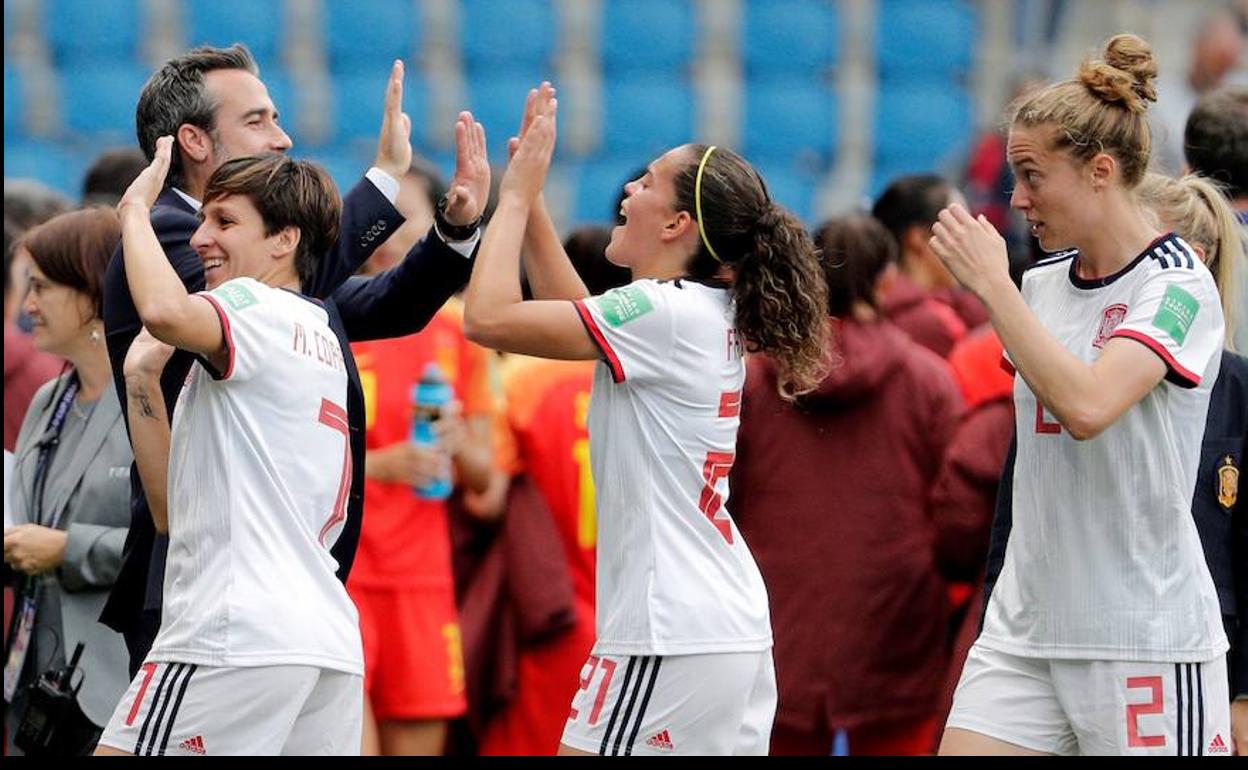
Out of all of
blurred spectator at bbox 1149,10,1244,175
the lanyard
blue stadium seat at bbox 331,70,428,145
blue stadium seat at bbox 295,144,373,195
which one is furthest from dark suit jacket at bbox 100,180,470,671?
blue stadium seat at bbox 331,70,428,145

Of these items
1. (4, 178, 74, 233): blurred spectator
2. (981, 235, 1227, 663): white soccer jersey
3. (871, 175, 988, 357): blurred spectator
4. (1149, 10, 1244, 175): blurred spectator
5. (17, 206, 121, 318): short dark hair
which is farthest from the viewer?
(1149, 10, 1244, 175): blurred spectator

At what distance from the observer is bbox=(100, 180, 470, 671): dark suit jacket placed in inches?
172

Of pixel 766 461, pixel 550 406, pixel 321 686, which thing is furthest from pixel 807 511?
pixel 321 686

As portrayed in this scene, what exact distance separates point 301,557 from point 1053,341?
157 cm

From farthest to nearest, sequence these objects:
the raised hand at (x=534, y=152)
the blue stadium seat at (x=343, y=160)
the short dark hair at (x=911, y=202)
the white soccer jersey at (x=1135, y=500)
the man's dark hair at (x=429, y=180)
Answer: the blue stadium seat at (x=343, y=160) → the short dark hair at (x=911, y=202) → the man's dark hair at (x=429, y=180) → the raised hand at (x=534, y=152) → the white soccer jersey at (x=1135, y=500)

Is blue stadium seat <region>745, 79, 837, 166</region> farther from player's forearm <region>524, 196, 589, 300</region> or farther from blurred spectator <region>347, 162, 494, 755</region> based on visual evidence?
player's forearm <region>524, 196, 589, 300</region>

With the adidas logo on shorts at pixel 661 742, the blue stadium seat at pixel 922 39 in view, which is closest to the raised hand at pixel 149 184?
the adidas logo on shorts at pixel 661 742

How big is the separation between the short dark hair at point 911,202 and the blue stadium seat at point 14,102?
25.6ft

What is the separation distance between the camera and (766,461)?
248 inches

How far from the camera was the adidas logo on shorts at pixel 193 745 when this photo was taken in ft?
12.9

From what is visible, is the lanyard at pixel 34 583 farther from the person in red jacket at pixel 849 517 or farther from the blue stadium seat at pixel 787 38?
the blue stadium seat at pixel 787 38

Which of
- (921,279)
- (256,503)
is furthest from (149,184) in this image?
(921,279)

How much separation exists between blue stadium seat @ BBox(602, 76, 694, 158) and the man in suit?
951cm

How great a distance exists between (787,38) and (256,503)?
11140 millimetres
